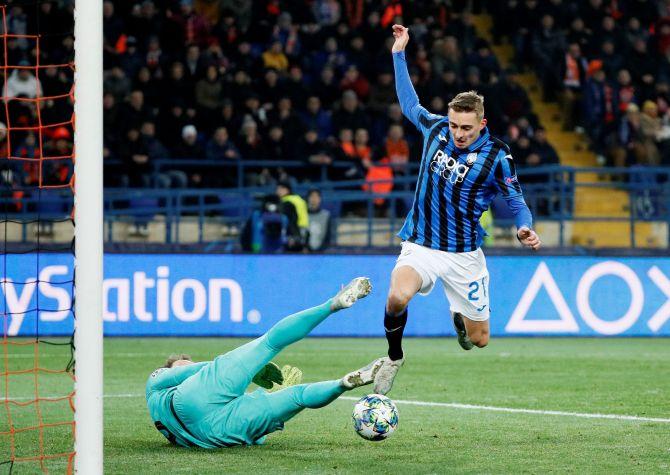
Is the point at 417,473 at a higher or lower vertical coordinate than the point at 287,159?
lower

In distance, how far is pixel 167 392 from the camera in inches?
277

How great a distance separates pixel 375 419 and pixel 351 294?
0.71 m

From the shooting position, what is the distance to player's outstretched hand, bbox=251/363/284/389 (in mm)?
7512

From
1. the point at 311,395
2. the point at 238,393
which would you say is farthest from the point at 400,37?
the point at 238,393

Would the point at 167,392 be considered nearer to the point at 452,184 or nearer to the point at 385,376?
the point at 385,376

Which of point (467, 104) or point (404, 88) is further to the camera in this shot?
point (404, 88)

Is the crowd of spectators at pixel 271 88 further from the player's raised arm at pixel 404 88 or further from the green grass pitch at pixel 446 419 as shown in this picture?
the player's raised arm at pixel 404 88

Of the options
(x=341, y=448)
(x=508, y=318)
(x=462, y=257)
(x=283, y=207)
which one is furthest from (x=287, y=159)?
(x=341, y=448)

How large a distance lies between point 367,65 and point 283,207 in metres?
4.90

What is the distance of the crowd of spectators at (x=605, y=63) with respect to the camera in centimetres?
2072

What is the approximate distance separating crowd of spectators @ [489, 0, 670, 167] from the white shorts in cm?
1246

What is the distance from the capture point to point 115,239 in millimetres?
17609

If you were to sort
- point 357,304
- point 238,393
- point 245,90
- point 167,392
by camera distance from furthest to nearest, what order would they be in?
point 245,90 < point 357,304 < point 167,392 < point 238,393

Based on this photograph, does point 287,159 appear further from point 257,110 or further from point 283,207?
point 283,207
